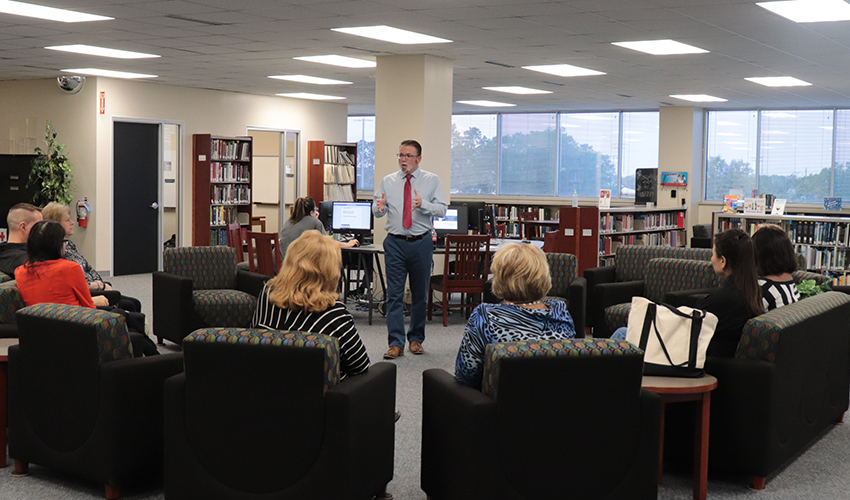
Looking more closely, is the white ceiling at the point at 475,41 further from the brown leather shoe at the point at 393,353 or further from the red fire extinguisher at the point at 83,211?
the brown leather shoe at the point at 393,353

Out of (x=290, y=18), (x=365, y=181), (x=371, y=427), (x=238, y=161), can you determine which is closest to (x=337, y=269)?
(x=371, y=427)

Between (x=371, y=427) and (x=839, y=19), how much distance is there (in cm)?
555

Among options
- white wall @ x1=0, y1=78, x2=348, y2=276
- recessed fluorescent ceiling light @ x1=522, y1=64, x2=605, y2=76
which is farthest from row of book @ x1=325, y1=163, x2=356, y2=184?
recessed fluorescent ceiling light @ x1=522, y1=64, x2=605, y2=76

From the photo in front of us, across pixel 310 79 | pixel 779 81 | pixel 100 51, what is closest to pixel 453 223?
pixel 310 79

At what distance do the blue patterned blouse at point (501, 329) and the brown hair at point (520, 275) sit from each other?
6cm

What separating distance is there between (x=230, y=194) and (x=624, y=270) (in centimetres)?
752

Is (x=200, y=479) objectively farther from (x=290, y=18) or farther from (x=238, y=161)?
(x=238, y=161)

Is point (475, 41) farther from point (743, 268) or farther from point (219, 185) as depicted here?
point (219, 185)

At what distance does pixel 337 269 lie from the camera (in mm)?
3426

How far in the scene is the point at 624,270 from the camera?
7.50 meters

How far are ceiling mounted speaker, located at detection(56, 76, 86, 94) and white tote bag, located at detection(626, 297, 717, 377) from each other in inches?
396

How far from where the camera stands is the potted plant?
11344mm

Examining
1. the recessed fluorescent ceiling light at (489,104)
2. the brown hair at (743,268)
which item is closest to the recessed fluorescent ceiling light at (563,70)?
the recessed fluorescent ceiling light at (489,104)

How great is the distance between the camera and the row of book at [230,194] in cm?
1294
